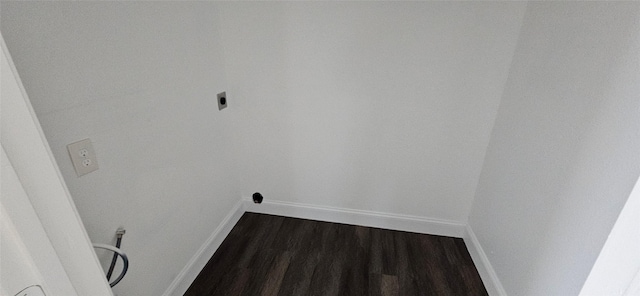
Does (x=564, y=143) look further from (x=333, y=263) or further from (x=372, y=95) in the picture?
(x=333, y=263)

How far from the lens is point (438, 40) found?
1536 mm

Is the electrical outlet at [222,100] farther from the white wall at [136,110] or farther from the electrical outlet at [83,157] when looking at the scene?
the electrical outlet at [83,157]

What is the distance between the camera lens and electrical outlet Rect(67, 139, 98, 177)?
3.03ft

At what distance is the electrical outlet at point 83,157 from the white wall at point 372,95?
3.31ft

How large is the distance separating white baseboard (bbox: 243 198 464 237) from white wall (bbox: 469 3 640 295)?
1.37ft

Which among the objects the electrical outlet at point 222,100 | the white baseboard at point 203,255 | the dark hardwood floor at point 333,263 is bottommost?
the dark hardwood floor at point 333,263

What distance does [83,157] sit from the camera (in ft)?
3.14

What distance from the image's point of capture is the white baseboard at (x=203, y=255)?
153cm

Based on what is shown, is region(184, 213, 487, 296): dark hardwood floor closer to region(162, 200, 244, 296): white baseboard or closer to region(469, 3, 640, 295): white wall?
region(162, 200, 244, 296): white baseboard

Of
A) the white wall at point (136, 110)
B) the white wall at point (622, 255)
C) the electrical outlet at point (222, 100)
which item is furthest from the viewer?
the electrical outlet at point (222, 100)

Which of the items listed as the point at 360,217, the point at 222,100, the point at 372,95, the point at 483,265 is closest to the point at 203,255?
the point at 222,100

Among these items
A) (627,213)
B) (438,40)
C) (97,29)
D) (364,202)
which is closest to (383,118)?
(438,40)

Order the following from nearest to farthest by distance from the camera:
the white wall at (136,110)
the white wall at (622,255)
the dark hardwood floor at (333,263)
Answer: the white wall at (622,255)
the white wall at (136,110)
the dark hardwood floor at (333,263)

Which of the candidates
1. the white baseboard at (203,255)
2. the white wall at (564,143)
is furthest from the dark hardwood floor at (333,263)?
the white wall at (564,143)
